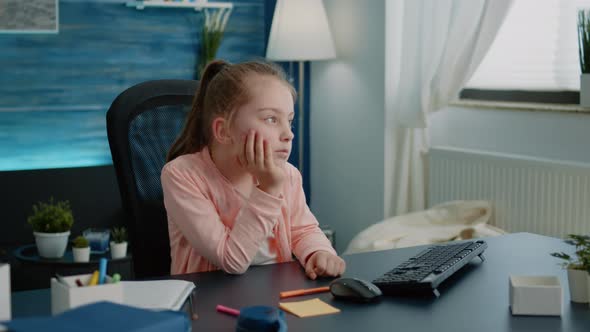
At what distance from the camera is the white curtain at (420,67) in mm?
3713

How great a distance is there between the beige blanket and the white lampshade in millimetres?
1049

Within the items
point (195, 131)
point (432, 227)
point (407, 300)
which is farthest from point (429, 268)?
point (432, 227)

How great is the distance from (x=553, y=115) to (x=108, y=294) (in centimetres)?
280

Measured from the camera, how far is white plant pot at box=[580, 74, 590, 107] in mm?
3287

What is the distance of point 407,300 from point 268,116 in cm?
53

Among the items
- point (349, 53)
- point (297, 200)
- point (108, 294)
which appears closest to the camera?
point (108, 294)

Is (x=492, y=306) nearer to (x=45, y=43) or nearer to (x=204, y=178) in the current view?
(x=204, y=178)

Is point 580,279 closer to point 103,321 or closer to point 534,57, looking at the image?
point 103,321

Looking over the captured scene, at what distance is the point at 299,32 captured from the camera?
430cm

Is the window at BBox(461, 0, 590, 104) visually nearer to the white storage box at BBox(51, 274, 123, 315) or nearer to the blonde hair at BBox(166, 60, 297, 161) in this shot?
the blonde hair at BBox(166, 60, 297, 161)

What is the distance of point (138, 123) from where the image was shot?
199 centimetres

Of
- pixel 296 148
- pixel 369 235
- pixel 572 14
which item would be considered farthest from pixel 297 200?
pixel 296 148

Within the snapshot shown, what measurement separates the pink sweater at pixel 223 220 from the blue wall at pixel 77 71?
2.49m

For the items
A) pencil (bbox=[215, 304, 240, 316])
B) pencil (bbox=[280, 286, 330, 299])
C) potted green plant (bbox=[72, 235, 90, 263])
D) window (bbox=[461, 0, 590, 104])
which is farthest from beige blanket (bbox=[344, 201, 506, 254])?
pencil (bbox=[215, 304, 240, 316])
